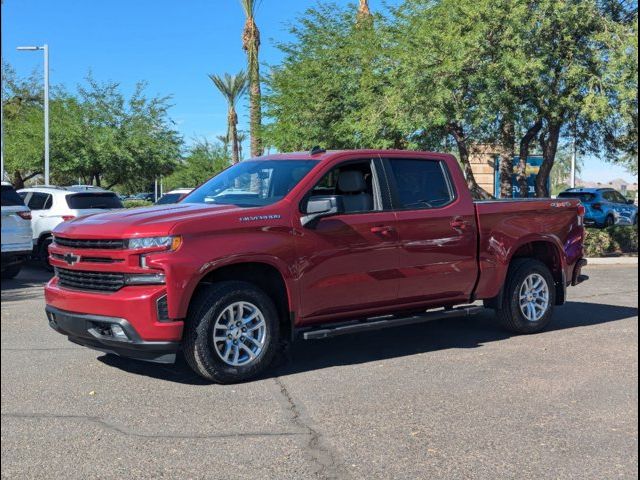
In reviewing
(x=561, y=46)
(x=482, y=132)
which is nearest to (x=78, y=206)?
(x=482, y=132)

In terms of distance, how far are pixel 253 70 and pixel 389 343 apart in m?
23.5

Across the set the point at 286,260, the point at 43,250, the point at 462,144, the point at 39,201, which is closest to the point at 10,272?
the point at 43,250

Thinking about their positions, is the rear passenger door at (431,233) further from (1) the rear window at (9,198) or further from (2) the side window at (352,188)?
(1) the rear window at (9,198)

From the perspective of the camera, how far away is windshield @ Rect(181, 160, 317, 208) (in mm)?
6496

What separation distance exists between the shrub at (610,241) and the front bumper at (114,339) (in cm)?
1509

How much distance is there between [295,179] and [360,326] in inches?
57.3

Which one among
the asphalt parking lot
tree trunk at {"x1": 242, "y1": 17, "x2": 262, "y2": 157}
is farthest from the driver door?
tree trunk at {"x1": 242, "y1": 17, "x2": 262, "y2": 157}

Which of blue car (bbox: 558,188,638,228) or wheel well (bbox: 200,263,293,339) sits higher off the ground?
blue car (bbox: 558,188,638,228)

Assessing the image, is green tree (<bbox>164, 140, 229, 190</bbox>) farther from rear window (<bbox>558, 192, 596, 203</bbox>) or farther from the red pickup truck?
the red pickup truck

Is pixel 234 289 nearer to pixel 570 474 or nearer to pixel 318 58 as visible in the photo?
pixel 570 474

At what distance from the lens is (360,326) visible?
646 centimetres

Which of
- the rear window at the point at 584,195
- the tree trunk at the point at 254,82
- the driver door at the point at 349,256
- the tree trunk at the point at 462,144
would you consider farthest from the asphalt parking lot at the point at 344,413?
the rear window at the point at 584,195

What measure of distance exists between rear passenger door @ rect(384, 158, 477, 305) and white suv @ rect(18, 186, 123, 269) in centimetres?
824

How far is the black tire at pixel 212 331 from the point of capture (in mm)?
5719
